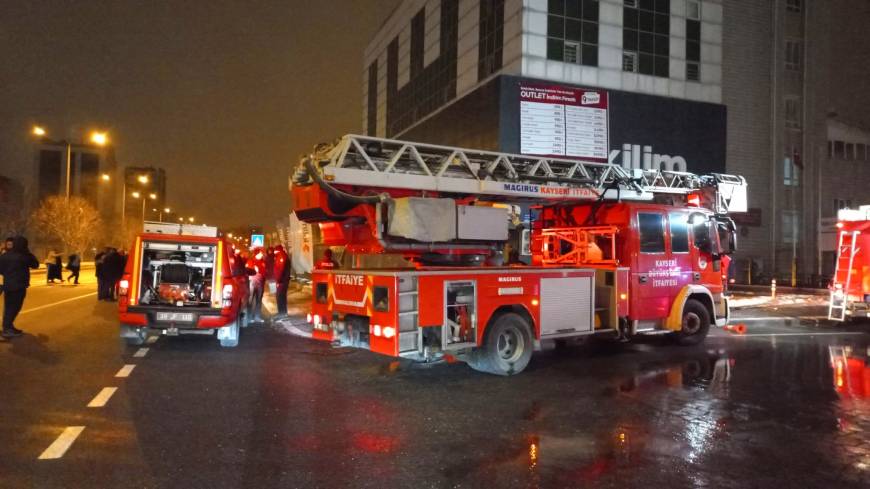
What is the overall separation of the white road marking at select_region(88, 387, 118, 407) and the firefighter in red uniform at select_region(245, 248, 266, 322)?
6.43 metres

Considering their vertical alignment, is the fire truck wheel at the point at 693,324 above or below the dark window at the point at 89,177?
below

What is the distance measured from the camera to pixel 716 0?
33188 millimetres

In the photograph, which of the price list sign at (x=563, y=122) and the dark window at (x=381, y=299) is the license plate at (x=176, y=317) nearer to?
the dark window at (x=381, y=299)

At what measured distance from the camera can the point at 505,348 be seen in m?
8.30

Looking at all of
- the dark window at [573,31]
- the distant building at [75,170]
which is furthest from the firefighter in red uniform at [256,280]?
the distant building at [75,170]

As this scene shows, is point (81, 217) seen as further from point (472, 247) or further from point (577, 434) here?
point (577, 434)

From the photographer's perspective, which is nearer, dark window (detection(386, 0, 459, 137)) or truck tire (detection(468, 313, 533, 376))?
truck tire (detection(468, 313, 533, 376))

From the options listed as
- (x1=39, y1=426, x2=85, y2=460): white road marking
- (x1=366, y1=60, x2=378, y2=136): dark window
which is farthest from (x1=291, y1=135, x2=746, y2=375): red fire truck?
(x1=366, y1=60, x2=378, y2=136): dark window

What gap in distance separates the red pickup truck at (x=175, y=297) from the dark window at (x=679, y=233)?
7.42m

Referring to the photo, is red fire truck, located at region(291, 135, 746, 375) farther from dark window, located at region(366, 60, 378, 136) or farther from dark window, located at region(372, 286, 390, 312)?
dark window, located at region(366, 60, 378, 136)

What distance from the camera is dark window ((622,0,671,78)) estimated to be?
3070 centimetres

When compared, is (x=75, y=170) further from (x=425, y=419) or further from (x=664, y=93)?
(x=425, y=419)

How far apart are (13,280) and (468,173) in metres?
7.92

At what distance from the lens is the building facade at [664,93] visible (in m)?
28.9
